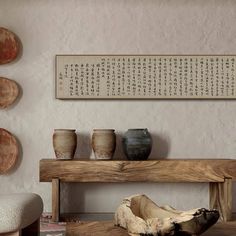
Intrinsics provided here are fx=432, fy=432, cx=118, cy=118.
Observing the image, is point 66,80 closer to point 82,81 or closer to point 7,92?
point 82,81

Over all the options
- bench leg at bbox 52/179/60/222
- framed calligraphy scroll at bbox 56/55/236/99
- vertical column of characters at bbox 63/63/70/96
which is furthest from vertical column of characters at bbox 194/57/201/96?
bench leg at bbox 52/179/60/222

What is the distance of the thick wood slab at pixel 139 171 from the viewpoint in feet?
10.9

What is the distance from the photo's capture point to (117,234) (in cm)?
190

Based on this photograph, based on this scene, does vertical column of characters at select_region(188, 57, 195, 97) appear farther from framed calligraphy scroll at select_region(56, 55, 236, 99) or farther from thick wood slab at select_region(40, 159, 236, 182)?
thick wood slab at select_region(40, 159, 236, 182)

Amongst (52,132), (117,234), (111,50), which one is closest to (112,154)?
(52,132)

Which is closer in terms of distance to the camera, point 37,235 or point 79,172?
point 37,235

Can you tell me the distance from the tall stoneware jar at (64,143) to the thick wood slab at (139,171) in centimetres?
11

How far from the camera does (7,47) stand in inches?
143

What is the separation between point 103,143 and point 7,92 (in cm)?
94

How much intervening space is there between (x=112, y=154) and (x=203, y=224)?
189 centimetres

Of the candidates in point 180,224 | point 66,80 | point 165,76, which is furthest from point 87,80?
point 180,224

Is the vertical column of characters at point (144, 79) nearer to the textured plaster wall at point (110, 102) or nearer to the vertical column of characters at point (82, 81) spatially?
the textured plaster wall at point (110, 102)

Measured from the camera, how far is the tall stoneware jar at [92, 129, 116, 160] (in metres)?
3.42

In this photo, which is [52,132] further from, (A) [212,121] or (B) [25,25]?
(A) [212,121]
